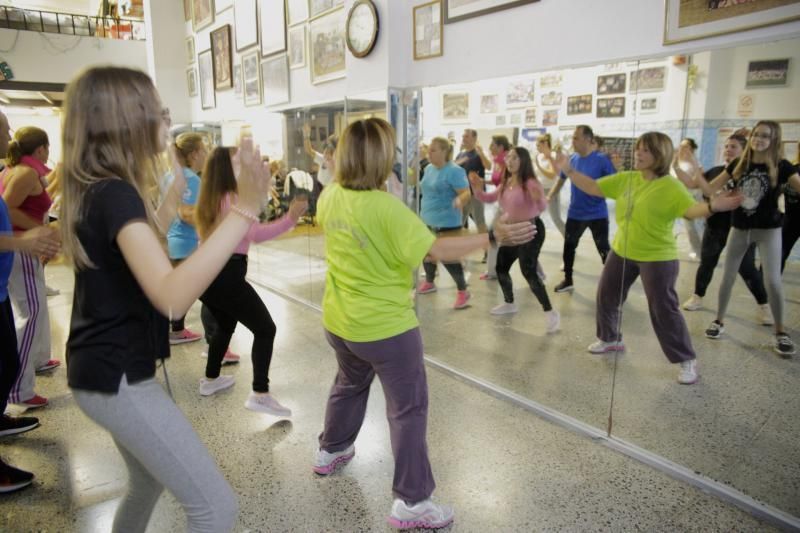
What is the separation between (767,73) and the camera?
1999 millimetres

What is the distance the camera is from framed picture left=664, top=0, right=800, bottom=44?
77.5 inches

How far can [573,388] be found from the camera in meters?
2.97

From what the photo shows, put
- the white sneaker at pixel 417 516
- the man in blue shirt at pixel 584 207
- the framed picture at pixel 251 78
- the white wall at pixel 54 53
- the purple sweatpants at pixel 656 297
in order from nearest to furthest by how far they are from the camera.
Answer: the white sneaker at pixel 417 516 → the purple sweatpants at pixel 656 297 → the man in blue shirt at pixel 584 207 → the framed picture at pixel 251 78 → the white wall at pixel 54 53

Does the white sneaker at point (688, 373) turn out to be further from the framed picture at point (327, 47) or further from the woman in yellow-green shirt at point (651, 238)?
the framed picture at point (327, 47)

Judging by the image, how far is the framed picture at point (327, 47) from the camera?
13.6 ft

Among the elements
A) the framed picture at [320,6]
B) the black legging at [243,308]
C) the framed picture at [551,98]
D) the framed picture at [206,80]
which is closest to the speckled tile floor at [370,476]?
the black legging at [243,308]

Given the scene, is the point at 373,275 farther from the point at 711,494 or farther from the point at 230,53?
the point at 230,53

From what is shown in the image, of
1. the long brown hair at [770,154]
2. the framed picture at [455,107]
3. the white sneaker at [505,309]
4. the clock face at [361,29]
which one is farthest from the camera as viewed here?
the clock face at [361,29]

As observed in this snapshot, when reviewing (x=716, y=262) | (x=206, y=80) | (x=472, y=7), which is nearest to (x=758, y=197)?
(x=716, y=262)

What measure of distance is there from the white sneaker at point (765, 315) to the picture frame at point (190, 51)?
703cm

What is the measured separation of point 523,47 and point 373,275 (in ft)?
6.12

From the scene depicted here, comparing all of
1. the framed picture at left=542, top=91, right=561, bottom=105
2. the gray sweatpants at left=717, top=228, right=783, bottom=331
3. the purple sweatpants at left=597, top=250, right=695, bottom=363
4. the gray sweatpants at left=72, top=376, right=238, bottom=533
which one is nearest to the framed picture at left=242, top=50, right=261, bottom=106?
the framed picture at left=542, top=91, right=561, bottom=105

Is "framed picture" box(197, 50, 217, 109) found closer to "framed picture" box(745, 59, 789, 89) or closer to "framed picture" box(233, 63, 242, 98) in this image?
"framed picture" box(233, 63, 242, 98)

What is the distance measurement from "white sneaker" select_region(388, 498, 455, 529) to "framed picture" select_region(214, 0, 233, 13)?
18.6 ft
